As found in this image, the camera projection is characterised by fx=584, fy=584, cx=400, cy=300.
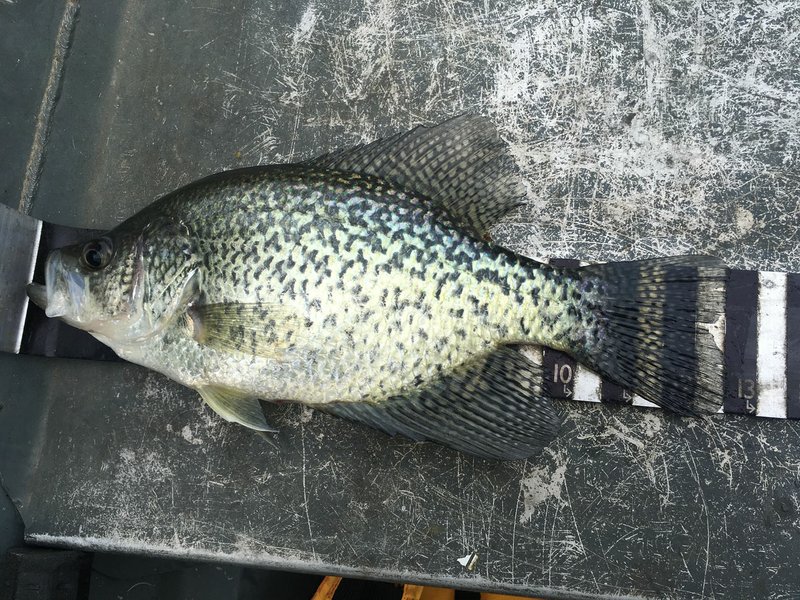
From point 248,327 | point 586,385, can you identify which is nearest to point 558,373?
point 586,385

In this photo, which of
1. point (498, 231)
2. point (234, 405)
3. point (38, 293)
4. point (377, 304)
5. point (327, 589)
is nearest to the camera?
point (377, 304)

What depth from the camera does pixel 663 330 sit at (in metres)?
1.78

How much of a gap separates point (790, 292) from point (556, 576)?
126 cm

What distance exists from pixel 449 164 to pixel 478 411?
0.78 meters

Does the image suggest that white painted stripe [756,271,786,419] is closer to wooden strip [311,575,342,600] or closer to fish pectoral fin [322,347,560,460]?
fish pectoral fin [322,347,560,460]

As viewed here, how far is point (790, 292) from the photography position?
199cm

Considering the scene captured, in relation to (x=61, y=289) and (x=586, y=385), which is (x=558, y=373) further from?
(x=61, y=289)

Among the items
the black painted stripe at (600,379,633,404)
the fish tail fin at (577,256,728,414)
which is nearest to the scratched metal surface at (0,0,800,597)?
the black painted stripe at (600,379,633,404)

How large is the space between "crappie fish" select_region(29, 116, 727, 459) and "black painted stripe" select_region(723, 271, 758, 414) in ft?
0.78

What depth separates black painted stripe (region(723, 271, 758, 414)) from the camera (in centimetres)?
198

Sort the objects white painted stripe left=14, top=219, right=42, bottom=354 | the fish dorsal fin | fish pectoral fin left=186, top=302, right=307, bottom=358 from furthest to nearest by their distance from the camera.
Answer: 1. white painted stripe left=14, top=219, right=42, bottom=354
2. the fish dorsal fin
3. fish pectoral fin left=186, top=302, right=307, bottom=358

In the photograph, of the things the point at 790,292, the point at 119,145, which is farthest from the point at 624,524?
the point at 119,145

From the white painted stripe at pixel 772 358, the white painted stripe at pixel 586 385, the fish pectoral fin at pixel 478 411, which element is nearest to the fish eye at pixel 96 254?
the fish pectoral fin at pixel 478 411

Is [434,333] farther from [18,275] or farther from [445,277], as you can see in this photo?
[18,275]
